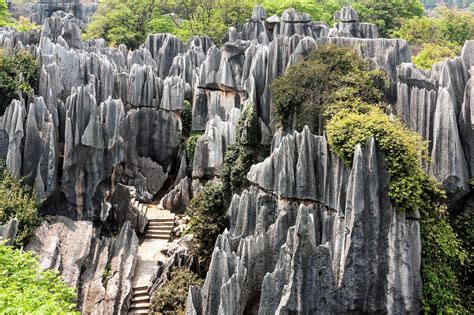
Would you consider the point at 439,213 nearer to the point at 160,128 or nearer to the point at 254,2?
the point at 160,128

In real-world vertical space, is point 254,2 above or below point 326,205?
above

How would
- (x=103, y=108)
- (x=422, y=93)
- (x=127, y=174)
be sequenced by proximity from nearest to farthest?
(x=422, y=93) → (x=103, y=108) → (x=127, y=174)

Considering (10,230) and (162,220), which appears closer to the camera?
(10,230)

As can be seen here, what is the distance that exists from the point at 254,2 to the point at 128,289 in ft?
129

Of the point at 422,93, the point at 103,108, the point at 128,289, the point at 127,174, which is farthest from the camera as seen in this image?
the point at 127,174

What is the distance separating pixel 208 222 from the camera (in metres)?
19.8

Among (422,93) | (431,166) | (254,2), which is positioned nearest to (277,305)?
(431,166)

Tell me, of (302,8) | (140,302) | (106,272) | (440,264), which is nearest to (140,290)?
(140,302)

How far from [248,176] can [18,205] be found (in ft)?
28.1

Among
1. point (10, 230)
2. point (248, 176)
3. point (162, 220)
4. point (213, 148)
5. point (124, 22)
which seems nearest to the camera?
point (10, 230)

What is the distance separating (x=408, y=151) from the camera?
13938 millimetres

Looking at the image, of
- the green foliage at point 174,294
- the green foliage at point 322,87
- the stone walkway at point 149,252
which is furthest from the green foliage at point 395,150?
the stone walkway at point 149,252

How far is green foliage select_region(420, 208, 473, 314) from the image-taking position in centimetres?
1372

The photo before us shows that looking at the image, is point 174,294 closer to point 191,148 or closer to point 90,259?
point 90,259
